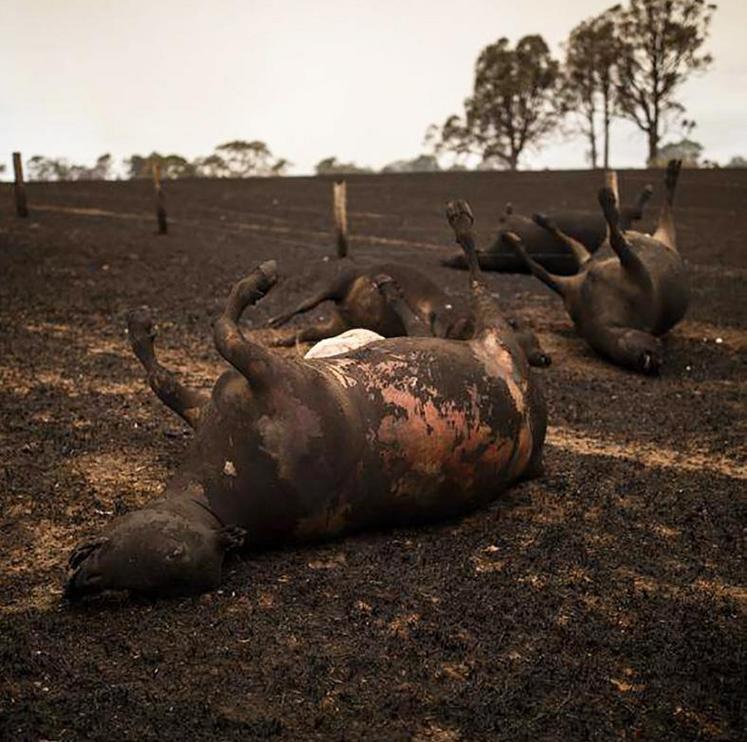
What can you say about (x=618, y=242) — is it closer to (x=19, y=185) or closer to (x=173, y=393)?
(x=173, y=393)

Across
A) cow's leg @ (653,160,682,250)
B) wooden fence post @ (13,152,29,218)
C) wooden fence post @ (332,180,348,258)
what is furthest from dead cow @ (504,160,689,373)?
wooden fence post @ (13,152,29,218)

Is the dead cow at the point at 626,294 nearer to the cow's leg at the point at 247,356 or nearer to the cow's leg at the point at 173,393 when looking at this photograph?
the cow's leg at the point at 173,393

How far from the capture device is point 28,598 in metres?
3.29

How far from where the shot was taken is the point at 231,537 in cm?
324

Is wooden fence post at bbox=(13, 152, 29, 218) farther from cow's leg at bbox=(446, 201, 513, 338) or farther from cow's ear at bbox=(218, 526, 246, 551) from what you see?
cow's ear at bbox=(218, 526, 246, 551)

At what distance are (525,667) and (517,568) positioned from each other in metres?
0.77

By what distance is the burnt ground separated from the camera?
269cm

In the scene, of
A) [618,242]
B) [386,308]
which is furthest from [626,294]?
[386,308]

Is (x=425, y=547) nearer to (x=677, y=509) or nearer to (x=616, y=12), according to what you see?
(x=677, y=509)

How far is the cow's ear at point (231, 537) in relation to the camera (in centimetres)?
324

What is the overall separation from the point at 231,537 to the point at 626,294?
5.49m

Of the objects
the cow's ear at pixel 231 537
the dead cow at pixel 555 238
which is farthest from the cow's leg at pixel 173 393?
the dead cow at pixel 555 238

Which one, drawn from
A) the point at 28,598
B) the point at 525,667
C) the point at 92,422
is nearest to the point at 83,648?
the point at 28,598

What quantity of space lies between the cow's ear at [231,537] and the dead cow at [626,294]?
460cm
